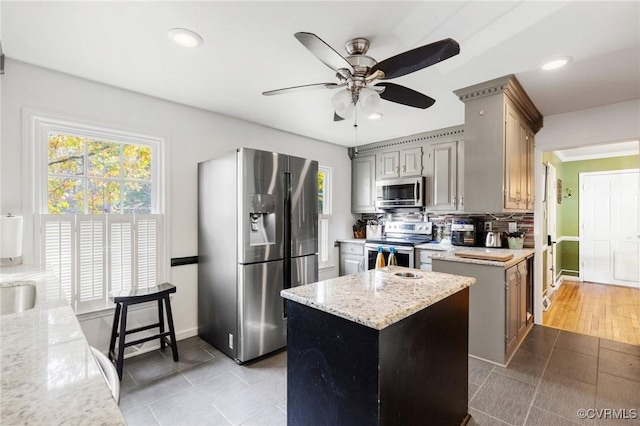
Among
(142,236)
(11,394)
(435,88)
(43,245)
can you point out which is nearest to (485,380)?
(435,88)

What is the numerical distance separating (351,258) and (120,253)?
10.2ft

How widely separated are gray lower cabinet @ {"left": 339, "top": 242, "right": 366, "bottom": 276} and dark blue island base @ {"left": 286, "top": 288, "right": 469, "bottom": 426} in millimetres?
2861

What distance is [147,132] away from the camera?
2.87 metres

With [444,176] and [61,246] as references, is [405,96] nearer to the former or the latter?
[444,176]

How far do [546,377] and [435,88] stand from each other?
256 centimetres

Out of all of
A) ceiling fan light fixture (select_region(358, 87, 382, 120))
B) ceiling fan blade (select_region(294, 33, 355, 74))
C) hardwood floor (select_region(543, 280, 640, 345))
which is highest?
ceiling fan blade (select_region(294, 33, 355, 74))

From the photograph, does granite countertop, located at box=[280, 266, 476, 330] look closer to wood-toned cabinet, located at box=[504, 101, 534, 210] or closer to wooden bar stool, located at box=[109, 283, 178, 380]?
wood-toned cabinet, located at box=[504, 101, 534, 210]

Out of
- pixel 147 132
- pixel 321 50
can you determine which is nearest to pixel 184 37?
pixel 321 50

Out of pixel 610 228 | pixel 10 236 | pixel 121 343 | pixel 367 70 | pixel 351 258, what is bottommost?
pixel 121 343

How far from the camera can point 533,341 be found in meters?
3.10

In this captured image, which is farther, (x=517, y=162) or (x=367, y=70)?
(x=517, y=162)

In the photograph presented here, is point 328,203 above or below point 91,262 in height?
above

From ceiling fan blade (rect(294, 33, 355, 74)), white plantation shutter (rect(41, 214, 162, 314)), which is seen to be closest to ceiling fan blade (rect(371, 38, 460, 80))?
ceiling fan blade (rect(294, 33, 355, 74))

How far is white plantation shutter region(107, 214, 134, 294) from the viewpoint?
8.77ft
